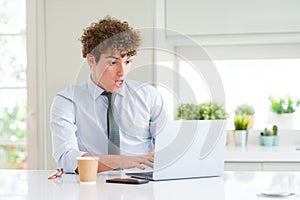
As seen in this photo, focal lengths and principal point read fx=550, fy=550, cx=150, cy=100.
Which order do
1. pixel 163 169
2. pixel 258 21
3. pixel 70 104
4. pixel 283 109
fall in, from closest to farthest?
1. pixel 163 169
2. pixel 70 104
3. pixel 258 21
4. pixel 283 109

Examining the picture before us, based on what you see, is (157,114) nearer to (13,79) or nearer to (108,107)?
(108,107)

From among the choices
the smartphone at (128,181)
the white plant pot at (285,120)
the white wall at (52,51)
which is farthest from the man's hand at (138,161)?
the white plant pot at (285,120)

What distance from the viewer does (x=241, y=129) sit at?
12.8 ft

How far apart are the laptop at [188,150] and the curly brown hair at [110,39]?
70 cm

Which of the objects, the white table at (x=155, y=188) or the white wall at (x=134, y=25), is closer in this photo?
the white table at (x=155, y=188)

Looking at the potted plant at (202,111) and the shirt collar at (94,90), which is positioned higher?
the shirt collar at (94,90)

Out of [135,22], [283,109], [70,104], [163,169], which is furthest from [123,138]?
[283,109]

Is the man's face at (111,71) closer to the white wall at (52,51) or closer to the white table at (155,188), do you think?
the white table at (155,188)

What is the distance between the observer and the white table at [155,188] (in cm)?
185

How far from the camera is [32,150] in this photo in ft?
12.3

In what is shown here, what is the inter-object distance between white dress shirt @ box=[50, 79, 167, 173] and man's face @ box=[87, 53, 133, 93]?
0.05 m

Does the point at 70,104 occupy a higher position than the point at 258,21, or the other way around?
the point at 258,21

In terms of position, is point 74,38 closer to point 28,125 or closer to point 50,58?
point 50,58

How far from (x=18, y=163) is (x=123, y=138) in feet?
5.40
